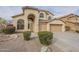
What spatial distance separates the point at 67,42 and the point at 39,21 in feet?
1.46

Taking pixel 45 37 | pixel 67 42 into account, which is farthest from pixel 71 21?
pixel 45 37

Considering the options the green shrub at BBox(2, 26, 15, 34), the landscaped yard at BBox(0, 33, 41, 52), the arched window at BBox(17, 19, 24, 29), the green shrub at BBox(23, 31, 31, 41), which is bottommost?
the landscaped yard at BBox(0, 33, 41, 52)

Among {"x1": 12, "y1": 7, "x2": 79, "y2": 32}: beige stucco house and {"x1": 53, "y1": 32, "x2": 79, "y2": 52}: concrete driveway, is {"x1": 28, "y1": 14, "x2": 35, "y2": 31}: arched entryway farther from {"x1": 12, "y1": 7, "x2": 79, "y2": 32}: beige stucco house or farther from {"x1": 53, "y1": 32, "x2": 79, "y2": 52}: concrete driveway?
{"x1": 53, "y1": 32, "x2": 79, "y2": 52}: concrete driveway

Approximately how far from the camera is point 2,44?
2219mm

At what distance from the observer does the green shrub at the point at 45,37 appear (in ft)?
7.30

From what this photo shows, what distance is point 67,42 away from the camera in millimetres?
2234

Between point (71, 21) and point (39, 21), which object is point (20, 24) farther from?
point (71, 21)

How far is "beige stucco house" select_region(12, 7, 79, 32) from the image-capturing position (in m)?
2.24

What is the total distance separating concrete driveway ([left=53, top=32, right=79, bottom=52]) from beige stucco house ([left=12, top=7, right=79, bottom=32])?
3.7 inches

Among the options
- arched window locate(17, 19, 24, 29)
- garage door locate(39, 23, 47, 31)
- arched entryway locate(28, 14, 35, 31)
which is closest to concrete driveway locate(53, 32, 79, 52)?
garage door locate(39, 23, 47, 31)

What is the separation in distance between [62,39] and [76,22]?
28cm

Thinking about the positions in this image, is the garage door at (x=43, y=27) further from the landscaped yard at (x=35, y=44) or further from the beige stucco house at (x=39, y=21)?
the landscaped yard at (x=35, y=44)
